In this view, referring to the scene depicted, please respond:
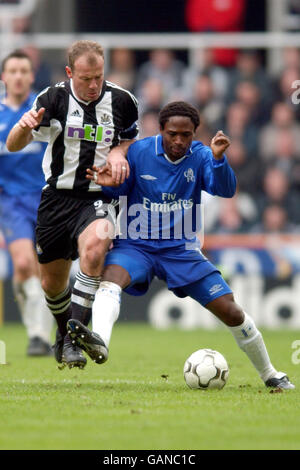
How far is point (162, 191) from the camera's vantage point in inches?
278

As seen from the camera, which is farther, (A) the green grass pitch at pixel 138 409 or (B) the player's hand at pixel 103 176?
(B) the player's hand at pixel 103 176

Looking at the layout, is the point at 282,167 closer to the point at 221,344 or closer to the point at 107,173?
the point at 221,344

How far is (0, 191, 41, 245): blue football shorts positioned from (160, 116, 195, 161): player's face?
3597 mm

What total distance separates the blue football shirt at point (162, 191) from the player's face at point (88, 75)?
0.54 meters

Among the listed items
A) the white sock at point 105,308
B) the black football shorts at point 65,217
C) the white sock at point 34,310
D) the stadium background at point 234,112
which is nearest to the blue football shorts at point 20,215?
the white sock at point 34,310

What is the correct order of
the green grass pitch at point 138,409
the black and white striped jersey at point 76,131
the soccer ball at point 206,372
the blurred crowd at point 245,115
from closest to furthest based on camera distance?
the green grass pitch at point 138,409
the soccer ball at point 206,372
the black and white striped jersey at point 76,131
the blurred crowd at point 245,115

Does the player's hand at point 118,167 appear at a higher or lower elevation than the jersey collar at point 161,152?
lower

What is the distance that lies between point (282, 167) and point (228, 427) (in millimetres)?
10577

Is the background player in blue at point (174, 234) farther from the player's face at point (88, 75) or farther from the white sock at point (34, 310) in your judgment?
the white sock at point (34, 310)

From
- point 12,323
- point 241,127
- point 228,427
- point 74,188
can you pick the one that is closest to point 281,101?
point 241,127

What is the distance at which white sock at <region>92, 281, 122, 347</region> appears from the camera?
21.2 feet

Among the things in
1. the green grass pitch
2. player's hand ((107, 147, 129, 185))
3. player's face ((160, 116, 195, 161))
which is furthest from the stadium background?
player's hand ((107, 147, 129, 185))

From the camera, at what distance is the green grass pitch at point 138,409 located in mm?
4832

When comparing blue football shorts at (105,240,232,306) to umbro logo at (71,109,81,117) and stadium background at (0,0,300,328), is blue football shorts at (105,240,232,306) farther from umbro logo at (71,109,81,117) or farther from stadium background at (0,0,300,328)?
stadium background at (0,0,300,328)
